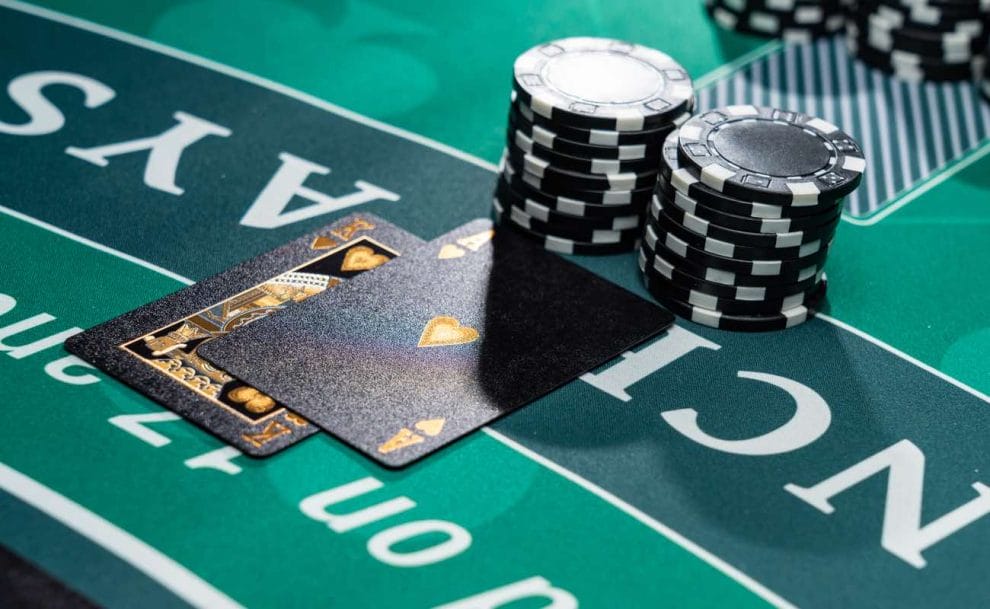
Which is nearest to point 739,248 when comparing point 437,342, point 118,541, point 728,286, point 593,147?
point 728,286

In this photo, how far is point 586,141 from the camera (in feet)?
13.8

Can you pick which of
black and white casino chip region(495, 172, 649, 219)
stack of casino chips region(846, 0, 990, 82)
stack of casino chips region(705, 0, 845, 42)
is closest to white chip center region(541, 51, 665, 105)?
black and white casino chip region(495, 172, 649, 219)

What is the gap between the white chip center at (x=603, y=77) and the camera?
429cm

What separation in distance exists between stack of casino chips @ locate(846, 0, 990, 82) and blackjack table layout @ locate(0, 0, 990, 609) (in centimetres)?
1

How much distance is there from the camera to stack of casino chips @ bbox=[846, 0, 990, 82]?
18.1ft

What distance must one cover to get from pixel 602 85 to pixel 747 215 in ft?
2.39

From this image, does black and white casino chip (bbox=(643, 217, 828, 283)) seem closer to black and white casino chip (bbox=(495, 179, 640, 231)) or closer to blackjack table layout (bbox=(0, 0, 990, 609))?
blackjack table layout (bbox=(0, 0, 990, 609))

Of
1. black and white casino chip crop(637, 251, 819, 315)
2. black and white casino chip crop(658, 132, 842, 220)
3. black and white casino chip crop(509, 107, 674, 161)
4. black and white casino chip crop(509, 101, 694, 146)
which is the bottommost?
black and white casino chip crop(637, 251, 819, 315)

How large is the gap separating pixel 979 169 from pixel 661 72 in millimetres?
1430

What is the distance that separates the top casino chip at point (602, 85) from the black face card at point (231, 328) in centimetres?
64

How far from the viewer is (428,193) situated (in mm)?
4750

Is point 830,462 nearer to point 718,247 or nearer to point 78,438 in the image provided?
point 718,247

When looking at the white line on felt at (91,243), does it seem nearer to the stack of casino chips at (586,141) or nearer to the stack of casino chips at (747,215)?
the stack of casino chips at (586,141)

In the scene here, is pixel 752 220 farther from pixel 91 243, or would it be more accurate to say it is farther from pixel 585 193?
pixel 91 243
